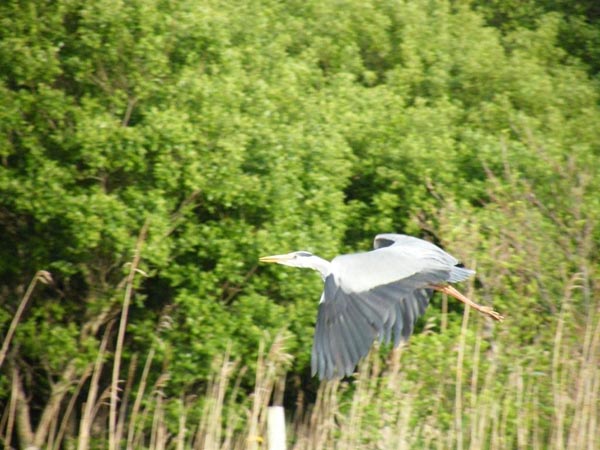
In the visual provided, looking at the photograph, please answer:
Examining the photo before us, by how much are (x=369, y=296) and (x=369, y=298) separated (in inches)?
0.6

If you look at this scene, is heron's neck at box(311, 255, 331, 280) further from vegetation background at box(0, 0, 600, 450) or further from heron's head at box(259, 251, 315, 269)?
vegetation background at box(0, 0, 600, 450)

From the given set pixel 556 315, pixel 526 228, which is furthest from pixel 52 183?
pixel 556 315

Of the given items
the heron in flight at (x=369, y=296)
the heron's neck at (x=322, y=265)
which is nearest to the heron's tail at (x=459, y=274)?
the heron in flight at (x=369, y=296)

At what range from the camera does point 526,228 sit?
9.04 meters

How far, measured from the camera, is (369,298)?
571 centimetres

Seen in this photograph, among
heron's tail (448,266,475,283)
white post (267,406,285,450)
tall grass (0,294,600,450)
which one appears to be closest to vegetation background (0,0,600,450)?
tall grass (0,294,600,450)

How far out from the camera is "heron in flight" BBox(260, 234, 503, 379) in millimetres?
5406

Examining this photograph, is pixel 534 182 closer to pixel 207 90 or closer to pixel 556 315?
pixel 207 90

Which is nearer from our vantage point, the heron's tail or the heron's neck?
the heron's neck

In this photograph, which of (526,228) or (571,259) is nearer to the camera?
(571,259)

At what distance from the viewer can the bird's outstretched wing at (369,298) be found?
5406 millimetres

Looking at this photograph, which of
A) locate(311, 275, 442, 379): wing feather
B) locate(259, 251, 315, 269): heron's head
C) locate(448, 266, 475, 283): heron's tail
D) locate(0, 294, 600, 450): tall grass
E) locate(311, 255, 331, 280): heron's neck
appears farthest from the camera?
locate(259, 251, 315, 269): heron's head

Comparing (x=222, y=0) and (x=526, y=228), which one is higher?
(x=222, y=0)

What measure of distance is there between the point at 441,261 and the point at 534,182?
18.6 ft
